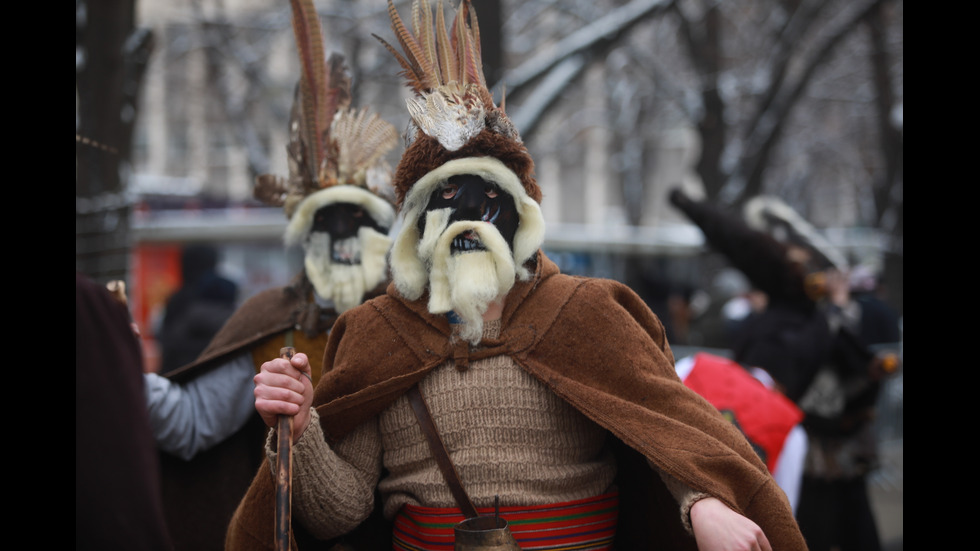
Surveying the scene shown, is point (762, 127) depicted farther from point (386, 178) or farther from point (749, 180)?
point (386, 178)

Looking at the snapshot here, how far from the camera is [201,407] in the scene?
3.52 metres

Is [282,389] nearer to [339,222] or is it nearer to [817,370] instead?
[339,222]

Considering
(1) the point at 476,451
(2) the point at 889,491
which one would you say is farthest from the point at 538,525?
(2) the point at 889,491

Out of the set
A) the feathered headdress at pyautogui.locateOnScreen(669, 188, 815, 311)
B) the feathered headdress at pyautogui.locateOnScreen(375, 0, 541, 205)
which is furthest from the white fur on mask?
the feathered headdress at pyautogui.locateOnScreen(669, 188, 815, 311)

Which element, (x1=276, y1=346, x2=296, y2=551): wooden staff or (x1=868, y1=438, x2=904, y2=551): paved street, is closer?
(x1=276, y1=346, x2=296, y2=551): wooden staff

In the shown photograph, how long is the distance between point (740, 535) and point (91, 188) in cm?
355

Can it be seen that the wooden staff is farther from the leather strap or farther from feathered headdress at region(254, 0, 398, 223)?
feathered headdress at region(254, 0, 398, 223)

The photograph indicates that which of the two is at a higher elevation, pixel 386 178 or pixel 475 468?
pixel 386 178

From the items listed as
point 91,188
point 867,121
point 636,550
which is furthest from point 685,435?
point 867,121

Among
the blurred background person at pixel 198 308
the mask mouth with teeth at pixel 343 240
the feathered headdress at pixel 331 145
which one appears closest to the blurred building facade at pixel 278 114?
the blurred background person at pixel 198 308

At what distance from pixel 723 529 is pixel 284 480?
117cm

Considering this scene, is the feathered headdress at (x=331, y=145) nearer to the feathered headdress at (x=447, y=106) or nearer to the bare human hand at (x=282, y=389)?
the feathered headdress at (x=447, y=106)

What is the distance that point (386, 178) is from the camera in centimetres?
387

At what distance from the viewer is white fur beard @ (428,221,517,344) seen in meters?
2.46
